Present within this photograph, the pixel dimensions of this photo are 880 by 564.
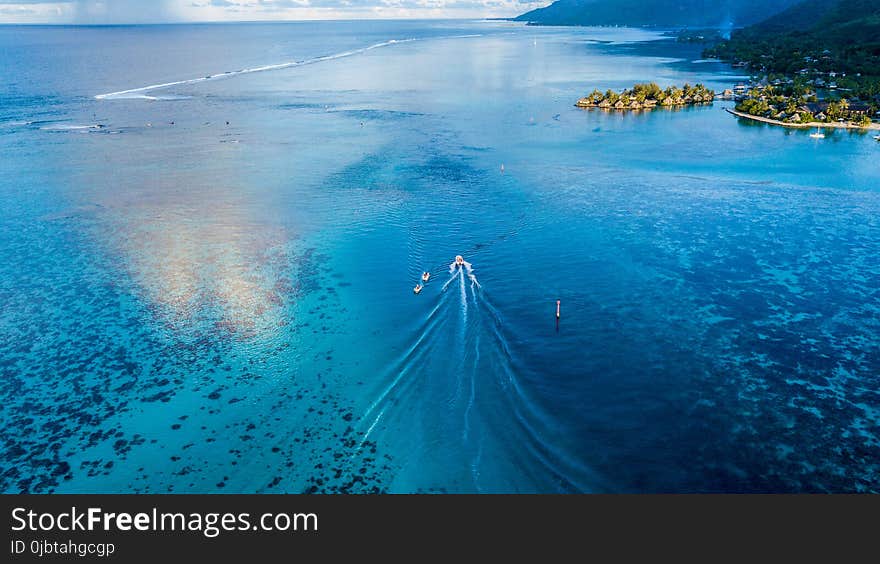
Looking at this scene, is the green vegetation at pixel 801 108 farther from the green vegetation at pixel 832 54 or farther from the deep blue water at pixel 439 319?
the deep blue water at pixel 439 319

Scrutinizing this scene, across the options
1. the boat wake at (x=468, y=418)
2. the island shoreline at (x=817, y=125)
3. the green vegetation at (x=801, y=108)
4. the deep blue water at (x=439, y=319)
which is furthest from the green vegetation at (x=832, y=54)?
the boat wake at (x=468, y=418)

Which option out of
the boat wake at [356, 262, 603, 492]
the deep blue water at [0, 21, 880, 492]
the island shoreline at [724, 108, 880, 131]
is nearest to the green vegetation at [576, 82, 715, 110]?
the island shoreline at [724, 108, 880, 131]

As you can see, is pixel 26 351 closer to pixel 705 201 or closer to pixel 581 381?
pixel 581 381

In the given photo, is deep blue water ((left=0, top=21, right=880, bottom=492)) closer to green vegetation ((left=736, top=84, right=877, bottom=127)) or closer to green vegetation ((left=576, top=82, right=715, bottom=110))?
green vegetation ((left=736, top=84, right=877, bottom=127))

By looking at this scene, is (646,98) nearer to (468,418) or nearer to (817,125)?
(817,125)

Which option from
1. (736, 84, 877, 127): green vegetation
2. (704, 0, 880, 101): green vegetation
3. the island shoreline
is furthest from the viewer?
(704, 0, 880, 101): green vegetation

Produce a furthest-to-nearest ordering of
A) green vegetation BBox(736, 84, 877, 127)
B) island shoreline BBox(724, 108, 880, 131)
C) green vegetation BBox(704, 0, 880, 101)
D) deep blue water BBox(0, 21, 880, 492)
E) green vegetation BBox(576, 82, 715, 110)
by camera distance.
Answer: green vegetation BBox(704, 0, 880, 101)
green vegetation BBox(576, 82, 715, 110)
green vegetation BBox(736, 84, 877, 127)
island shoreline BBox(724, 108, 880, 131)
deep blue water BBox(0, 21, 880, 492)

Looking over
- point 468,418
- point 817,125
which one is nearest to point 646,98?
point 817,125
